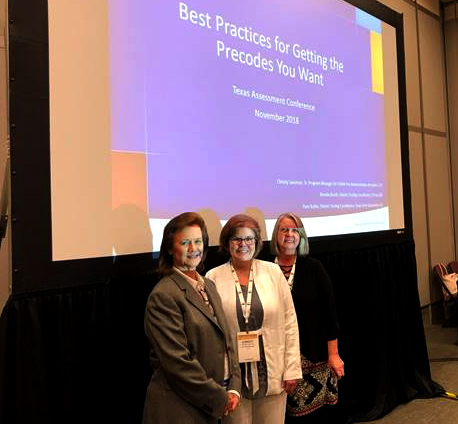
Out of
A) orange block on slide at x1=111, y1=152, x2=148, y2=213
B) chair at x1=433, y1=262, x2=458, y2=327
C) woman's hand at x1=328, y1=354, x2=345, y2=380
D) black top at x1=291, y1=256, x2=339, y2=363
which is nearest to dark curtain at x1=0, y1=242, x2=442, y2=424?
orange block on slide at x1=111, y1=152, x2=148, y2=213

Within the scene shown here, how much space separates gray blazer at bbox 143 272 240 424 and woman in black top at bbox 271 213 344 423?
67 centimetres

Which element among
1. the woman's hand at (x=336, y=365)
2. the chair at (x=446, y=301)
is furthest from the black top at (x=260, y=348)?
the chair at (x=446, y=301)

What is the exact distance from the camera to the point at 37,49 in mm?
1925

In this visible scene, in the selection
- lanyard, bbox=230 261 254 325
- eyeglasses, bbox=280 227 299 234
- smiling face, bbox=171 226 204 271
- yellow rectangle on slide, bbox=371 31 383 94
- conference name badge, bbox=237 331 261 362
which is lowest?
conference name badge, bbox=237 331 261 362

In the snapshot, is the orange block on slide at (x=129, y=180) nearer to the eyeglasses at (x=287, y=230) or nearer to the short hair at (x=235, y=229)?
the short hair at (x=235, y=229)

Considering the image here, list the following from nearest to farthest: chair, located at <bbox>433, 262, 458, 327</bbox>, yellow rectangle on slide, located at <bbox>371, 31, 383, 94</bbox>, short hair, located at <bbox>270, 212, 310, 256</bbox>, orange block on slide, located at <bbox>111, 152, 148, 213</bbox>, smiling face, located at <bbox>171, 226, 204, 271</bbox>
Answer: smiling face, located at <bbox>171, 226, 204, 271</bbox> < orange block on slide, located at <bbox>111, 152, 148, 213</bbox> < short hair, located at <bbox>270, 212, 310, 256</bbox> < yellow rectangle on slide, located at <bbox>371, 31, 383, 94</bbox> < chair, located at <bbox>433, 262, 458, 327</bbox>

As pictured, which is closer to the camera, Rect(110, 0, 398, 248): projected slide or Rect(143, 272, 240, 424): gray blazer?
Rect(143, 272, 240, 424): gray blazer

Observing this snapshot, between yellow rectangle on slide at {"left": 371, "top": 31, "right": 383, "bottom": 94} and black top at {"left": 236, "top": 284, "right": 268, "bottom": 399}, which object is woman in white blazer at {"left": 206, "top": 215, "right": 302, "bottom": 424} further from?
yellow rectangle on slide at {"left": 371, "top": 31, "right": 383, "bottom": 94}

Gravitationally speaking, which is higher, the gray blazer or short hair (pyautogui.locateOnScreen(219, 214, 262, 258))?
short hair (pyautogui.locateOnScreen(219, 214, 262, 258))

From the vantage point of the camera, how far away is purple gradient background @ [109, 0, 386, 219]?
7.58 feet

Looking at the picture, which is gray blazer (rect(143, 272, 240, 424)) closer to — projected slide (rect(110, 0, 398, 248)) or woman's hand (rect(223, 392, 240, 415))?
woman's hand (rect(223, 392, 240, 415))

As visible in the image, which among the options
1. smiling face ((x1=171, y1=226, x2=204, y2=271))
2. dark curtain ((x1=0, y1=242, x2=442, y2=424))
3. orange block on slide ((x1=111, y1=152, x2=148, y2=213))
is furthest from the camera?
orange block on slide ((x1=111, y1=152, x2=148, y2=213))

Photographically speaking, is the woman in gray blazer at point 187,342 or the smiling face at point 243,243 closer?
the woman in gray blazer at point 187,342

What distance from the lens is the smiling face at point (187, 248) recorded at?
5.67 feet
